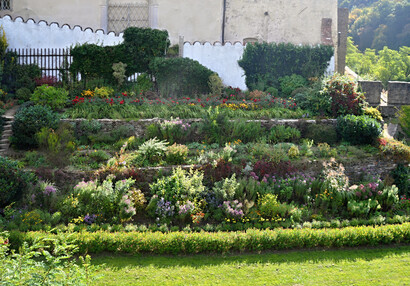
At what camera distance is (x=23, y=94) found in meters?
15.1

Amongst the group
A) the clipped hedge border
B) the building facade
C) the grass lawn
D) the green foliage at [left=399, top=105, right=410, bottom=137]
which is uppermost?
the building facade

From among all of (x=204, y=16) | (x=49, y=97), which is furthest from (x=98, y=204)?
(x=204, y=16)

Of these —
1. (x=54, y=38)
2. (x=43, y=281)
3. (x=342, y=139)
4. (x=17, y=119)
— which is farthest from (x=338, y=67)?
(x=43, y=281)

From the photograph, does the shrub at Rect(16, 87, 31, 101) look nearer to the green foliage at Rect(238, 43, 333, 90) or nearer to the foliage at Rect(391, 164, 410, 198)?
the green foliage at Rect(238, 43, 333, 90)

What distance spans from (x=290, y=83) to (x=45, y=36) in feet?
31.0

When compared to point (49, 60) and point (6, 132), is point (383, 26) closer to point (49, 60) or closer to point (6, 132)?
point (49, 60)

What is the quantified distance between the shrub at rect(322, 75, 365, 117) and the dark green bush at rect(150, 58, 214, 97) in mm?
4407

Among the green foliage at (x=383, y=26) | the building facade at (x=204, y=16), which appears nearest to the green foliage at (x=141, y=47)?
the building facade at (x=204, y=16)

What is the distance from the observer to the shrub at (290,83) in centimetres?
1712

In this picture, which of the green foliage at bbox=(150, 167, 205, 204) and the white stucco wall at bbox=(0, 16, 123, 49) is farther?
the white stucco wall at bbox=(0, 16, 123, 49)

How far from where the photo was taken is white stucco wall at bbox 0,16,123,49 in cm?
1675

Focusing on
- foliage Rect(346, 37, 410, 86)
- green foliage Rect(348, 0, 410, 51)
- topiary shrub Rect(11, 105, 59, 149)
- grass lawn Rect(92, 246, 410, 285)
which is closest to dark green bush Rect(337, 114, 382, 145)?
grass lawn Rect(92, 246, 410, 285)

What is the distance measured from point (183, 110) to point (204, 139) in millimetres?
1453

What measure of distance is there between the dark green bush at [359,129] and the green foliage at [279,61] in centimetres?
471
